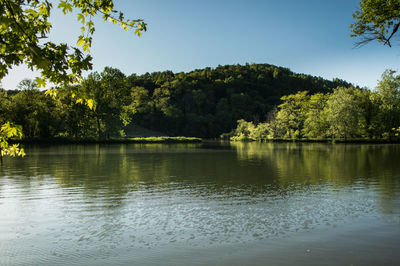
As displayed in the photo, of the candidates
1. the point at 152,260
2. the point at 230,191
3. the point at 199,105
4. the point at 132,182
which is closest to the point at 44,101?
the point at 132,182

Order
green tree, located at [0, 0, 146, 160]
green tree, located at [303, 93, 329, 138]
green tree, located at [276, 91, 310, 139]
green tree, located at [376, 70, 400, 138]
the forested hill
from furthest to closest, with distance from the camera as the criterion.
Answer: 1. the forested hill
2. green tree, located at [276, 91, 310, 139]
3. green tree, located at [303, 93, 329, 138]
4. green tree, located at [376, 70, 400, 138]
5. green tree, located at [0, 0, 146, 160]

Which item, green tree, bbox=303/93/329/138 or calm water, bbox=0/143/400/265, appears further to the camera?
green tree, bbox=303/93/329/138

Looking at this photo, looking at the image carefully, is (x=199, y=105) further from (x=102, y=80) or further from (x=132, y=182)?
(x=132, y=182)

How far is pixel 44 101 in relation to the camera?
71.4m

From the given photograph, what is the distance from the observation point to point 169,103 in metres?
140

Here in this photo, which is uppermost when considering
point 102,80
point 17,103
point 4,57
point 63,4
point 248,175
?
point 102,80

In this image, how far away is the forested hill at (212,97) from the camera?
138 meters

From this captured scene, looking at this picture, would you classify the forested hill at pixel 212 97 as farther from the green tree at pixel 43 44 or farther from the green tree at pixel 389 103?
the green tree at pixel 43 44

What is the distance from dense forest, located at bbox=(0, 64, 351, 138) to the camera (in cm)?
6862

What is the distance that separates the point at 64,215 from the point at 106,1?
7028 millimetres

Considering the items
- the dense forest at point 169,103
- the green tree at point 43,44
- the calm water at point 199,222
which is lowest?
the calm water at point 199,222

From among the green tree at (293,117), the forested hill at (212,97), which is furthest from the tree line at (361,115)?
the forested hill at (212,97)

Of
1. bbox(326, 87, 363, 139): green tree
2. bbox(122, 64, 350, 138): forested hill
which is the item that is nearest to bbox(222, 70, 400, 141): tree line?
bbox(326, 87, 363, 139): green tree

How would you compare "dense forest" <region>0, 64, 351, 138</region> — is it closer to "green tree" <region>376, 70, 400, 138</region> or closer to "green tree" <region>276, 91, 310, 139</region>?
"green tree" <region>276, 91, 310, 139</region>
